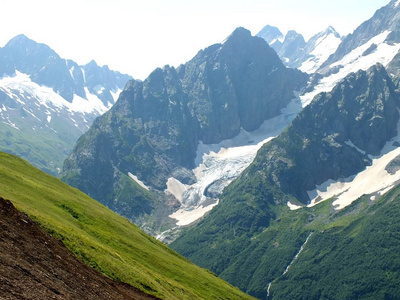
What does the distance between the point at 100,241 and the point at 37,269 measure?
181 feet

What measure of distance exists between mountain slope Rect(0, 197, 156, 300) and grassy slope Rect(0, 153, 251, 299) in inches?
582

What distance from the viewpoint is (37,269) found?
170 ft

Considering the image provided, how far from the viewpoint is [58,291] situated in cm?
5056

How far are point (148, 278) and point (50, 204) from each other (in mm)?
35365

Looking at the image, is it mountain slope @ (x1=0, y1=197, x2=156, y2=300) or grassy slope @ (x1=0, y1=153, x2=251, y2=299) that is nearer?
mountain slope @ (x1=0, y1=197, x2=156, y2=300)

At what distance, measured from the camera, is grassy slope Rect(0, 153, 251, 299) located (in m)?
81.6

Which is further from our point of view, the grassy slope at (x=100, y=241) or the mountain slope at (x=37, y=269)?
the grassy slope at (x=100, y=241)

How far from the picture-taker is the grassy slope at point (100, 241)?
81562mm

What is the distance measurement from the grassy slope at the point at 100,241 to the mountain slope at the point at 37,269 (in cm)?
1479

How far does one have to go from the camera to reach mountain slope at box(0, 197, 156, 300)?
46.2 metres

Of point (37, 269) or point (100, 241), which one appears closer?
point (37, 269)

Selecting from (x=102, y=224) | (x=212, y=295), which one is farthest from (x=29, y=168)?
(x=212, y=295)

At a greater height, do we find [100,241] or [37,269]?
[37,269]

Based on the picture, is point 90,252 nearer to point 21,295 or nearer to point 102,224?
point 21,295
